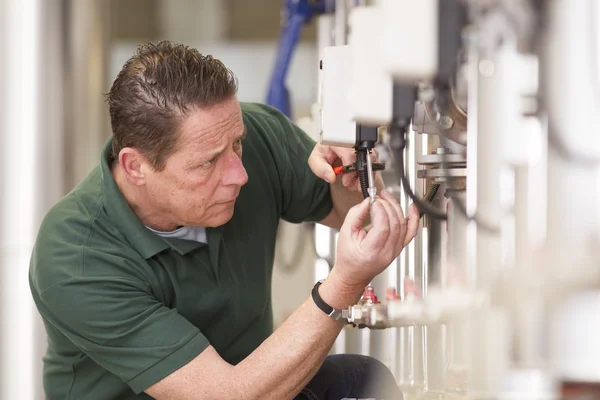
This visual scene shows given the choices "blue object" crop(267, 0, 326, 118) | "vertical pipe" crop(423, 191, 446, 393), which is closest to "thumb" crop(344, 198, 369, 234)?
"vertical pipe" crop(423, 191, 446, 393)

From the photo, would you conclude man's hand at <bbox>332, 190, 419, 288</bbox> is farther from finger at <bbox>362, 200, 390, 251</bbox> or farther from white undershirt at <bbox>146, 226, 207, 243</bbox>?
white undershirt at <bbox>146, 226, 207, 243</bbox>

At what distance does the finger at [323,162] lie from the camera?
1.28 meters

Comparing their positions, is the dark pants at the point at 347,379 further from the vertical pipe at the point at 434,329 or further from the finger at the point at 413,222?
the finger at the point at 413,222

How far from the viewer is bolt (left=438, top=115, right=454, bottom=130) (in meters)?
0.96

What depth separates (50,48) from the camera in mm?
2238

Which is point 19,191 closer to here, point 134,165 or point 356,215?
point 134,165

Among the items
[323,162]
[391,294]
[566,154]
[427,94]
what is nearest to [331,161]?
[323,162]

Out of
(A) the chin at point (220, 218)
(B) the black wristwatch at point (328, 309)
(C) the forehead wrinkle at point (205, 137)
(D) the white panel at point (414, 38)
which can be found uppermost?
(D) the white panel at point (414, 38)

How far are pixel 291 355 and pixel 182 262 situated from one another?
290 mm

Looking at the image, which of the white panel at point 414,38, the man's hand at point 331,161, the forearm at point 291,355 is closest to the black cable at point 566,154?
the white panel at point 414,38

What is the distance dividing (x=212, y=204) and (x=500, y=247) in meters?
0.65

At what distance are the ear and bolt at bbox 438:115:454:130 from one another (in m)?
0.50

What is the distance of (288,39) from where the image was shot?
2.09 metres

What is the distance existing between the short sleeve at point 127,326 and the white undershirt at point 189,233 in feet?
0.39
